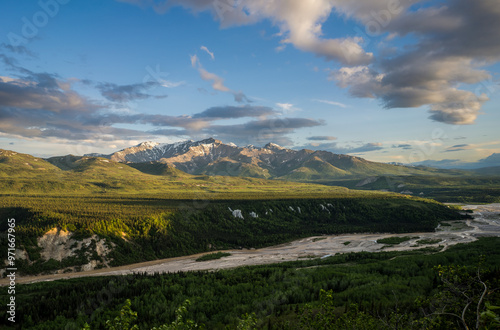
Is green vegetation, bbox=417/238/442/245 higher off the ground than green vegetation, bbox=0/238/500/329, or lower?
lower

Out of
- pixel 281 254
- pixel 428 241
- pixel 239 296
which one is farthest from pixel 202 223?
pixel 239 296

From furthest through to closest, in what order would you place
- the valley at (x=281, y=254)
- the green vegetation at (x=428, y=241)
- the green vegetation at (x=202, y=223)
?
the green vegetation at (x=202, y=223), the green vegetation at (x=428, y=241), the valley at (x=281, y=254)

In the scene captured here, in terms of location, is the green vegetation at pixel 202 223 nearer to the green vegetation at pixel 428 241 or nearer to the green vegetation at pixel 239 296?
the green vegetation at pixel 428 241

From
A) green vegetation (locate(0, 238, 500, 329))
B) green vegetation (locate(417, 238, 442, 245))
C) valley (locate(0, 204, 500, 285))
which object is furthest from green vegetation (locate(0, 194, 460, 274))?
green vegetation (locate(0, 238, 500, 329))

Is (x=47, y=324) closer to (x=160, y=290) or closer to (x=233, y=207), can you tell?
(x=160, y=290)

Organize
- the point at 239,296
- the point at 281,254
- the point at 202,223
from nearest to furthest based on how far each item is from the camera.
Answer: the point at 239,296 < the point at 281,254 < the point at 202,223

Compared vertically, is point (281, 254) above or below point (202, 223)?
below

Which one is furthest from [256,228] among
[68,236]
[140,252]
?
[68,236]

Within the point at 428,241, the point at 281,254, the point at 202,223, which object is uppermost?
the point at 202,223

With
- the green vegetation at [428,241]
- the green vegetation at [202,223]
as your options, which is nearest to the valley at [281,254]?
the green vegetation at [428,241]

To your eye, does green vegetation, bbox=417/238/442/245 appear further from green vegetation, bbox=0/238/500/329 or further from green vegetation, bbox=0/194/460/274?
green vegetation, bbox=0/238/500/329

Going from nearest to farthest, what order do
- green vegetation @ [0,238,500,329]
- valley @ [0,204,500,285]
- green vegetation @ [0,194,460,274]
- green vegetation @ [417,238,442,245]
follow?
green vegetation @ [0,238,500,329] < valley @ [0,204,500,285] < green vegetation @ [417,238,442,245] < green vegetation @ [0,194,460,274]

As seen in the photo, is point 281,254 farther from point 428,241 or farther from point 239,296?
point 239,296
